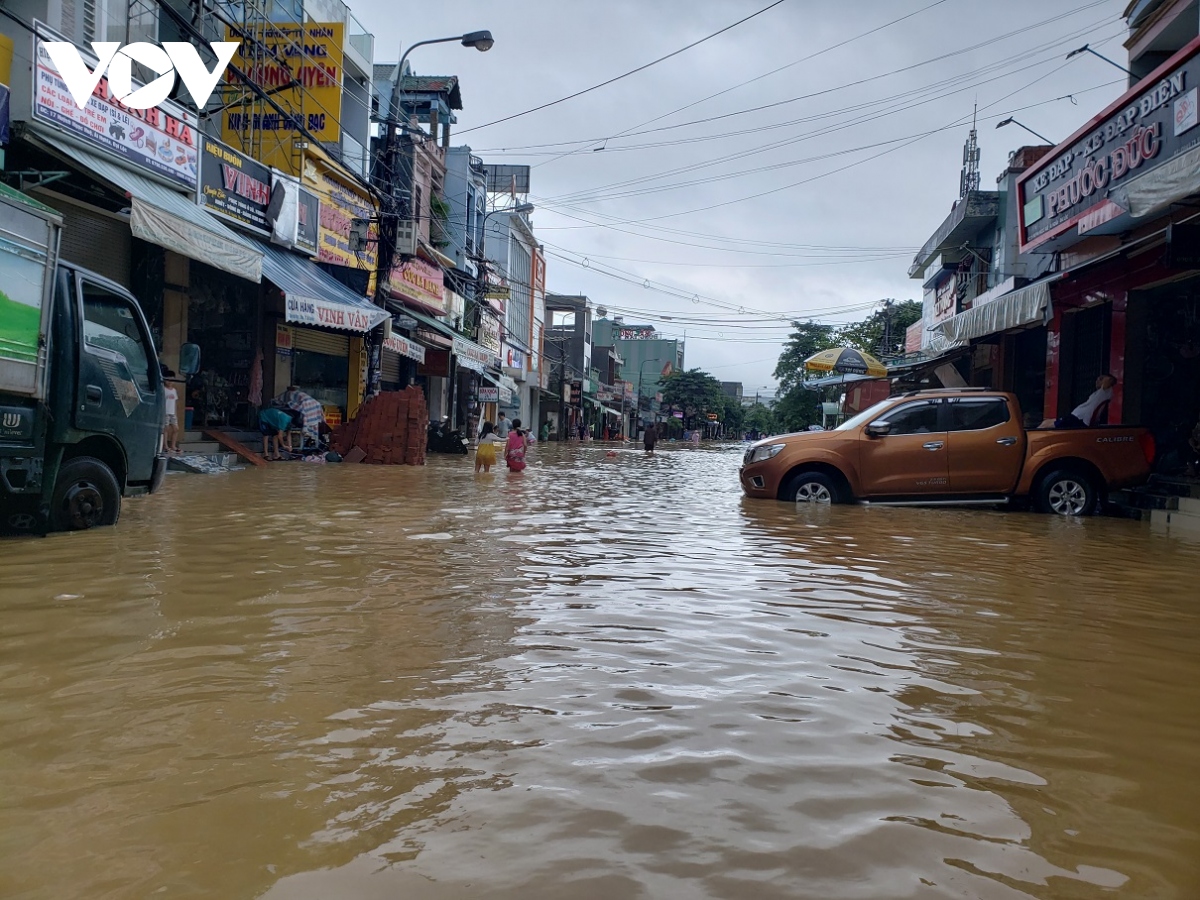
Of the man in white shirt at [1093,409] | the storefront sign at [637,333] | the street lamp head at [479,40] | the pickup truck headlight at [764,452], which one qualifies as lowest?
the pickup truck headlight at [764,452]

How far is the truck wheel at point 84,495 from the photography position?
762cm

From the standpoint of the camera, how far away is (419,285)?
2909 cm

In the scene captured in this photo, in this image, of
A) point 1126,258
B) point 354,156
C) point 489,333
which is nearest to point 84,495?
point 1126,258

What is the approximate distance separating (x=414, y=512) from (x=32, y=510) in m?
4.11

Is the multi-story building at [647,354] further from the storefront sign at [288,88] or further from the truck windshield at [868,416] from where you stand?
the truck windshield at [868,416]

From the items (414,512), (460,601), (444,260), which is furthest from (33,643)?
(444,260)

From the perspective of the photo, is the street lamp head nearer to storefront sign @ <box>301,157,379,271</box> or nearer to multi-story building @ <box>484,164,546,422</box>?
storefront sign @ <box>301,157,379,271</box>

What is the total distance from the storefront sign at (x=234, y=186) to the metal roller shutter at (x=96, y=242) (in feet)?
6.13

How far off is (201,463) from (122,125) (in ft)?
17.7

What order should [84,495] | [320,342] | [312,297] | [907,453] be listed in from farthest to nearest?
[320,342]
[312,297]
[907,453]
[84,495]

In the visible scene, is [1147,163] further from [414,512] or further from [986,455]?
[414,512]

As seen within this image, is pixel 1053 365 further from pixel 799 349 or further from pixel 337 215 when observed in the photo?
pixel 799 349

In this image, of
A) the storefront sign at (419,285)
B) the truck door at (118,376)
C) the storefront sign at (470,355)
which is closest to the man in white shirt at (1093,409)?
the truck door at (118,376)

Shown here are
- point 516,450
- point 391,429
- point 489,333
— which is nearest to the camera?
point 516,450
